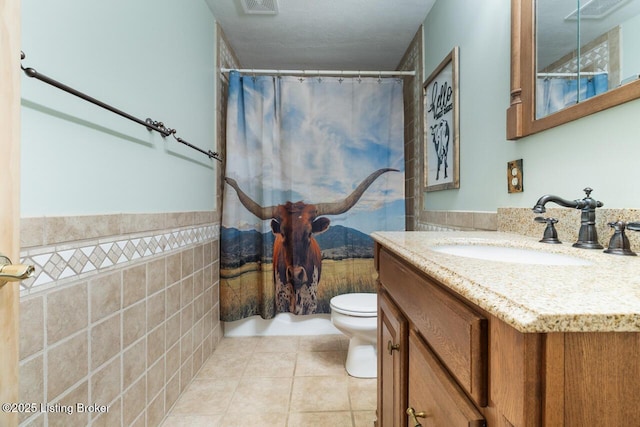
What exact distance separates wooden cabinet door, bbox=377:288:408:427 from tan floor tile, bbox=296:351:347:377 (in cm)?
73

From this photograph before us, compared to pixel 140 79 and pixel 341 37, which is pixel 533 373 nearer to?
pixel 140 79

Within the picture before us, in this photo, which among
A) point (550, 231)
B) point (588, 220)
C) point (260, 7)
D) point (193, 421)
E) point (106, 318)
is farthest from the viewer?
point (260, 7)

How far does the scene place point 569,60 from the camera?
893 mm

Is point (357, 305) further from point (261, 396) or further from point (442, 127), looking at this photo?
point (442, 127)

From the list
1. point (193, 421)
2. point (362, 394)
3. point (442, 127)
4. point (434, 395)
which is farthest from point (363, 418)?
point (442, 127)

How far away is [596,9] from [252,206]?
1.91 metres

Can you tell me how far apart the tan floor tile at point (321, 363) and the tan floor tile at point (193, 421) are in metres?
0.51

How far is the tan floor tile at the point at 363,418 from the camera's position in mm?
1370

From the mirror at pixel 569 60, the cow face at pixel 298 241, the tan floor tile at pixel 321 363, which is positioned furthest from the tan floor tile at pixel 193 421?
the mirror at pixel 569 60

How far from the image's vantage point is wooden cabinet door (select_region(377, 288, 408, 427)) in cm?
78

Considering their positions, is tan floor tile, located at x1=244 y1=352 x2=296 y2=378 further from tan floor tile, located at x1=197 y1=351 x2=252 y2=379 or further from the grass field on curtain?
the grass field on curtain

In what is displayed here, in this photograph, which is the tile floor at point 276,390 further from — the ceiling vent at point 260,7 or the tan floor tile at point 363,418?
the ceiling vent at point 260,7

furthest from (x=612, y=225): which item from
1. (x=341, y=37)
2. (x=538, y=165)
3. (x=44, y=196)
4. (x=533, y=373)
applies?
(x=341, y=37)

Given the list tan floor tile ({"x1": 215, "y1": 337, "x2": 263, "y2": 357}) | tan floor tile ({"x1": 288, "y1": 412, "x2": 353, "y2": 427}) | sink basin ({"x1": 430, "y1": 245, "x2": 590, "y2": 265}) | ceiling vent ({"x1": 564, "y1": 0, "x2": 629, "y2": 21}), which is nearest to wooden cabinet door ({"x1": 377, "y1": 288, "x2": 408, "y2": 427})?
sink basin ({"x1": 430, "y1": 245, "x2": 590, "y2": 265})
